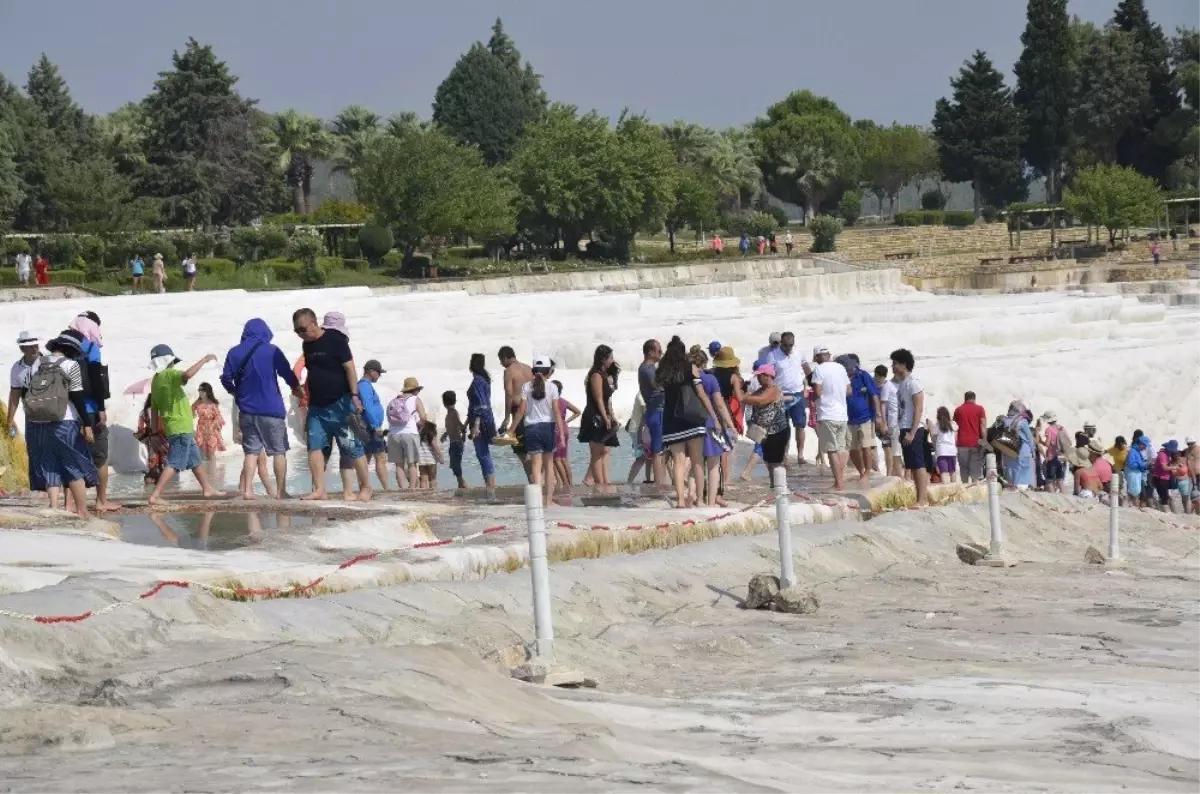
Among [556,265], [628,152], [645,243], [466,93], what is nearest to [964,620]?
[556,265]

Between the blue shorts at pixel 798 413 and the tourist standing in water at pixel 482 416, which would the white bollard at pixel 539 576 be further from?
the blue shorts at pixel 798 413

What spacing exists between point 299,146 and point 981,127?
1528 inches

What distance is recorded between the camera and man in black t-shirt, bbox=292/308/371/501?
43.1ft

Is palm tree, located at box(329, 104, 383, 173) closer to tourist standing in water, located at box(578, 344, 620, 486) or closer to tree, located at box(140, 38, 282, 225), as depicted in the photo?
tree, located at box(140, 38, 282, 225)

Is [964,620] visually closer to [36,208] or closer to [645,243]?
[36,208]

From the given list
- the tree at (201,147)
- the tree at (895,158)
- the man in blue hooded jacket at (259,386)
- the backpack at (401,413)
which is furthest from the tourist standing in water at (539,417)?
the tree at (895,158)

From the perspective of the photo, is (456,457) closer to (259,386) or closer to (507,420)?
(507,420)

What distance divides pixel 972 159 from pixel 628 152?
37.8 metres

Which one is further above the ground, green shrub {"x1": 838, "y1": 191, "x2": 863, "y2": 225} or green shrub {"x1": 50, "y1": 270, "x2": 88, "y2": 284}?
green shrub {"x1": 838, "y1": 191, "x2": 863, "y2": 225}

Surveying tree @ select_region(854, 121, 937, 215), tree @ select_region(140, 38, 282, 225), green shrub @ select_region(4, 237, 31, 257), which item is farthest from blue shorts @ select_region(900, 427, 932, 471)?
tree @ select_region(854, 121, 937, 215)

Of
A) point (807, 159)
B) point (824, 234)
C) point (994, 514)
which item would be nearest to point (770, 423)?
point (994, 514)

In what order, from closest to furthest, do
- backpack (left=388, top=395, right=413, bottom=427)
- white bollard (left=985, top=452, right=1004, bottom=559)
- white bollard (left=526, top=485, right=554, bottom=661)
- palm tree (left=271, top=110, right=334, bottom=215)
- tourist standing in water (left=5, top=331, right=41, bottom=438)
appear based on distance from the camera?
white bollard (left=526, top=485, right=554, bottom=661), tourist standing in water (left=5, top=331, right=41, bottom=438), white bollard (left=985, top=452, right=1004, bottom=559), backpack (left=388, top=395, right=413, bottom=427), palm tree (left=271, top=110, right=334, bottom=215)

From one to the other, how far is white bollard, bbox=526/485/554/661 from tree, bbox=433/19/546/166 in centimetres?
8915

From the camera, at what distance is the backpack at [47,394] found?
12.0 m
